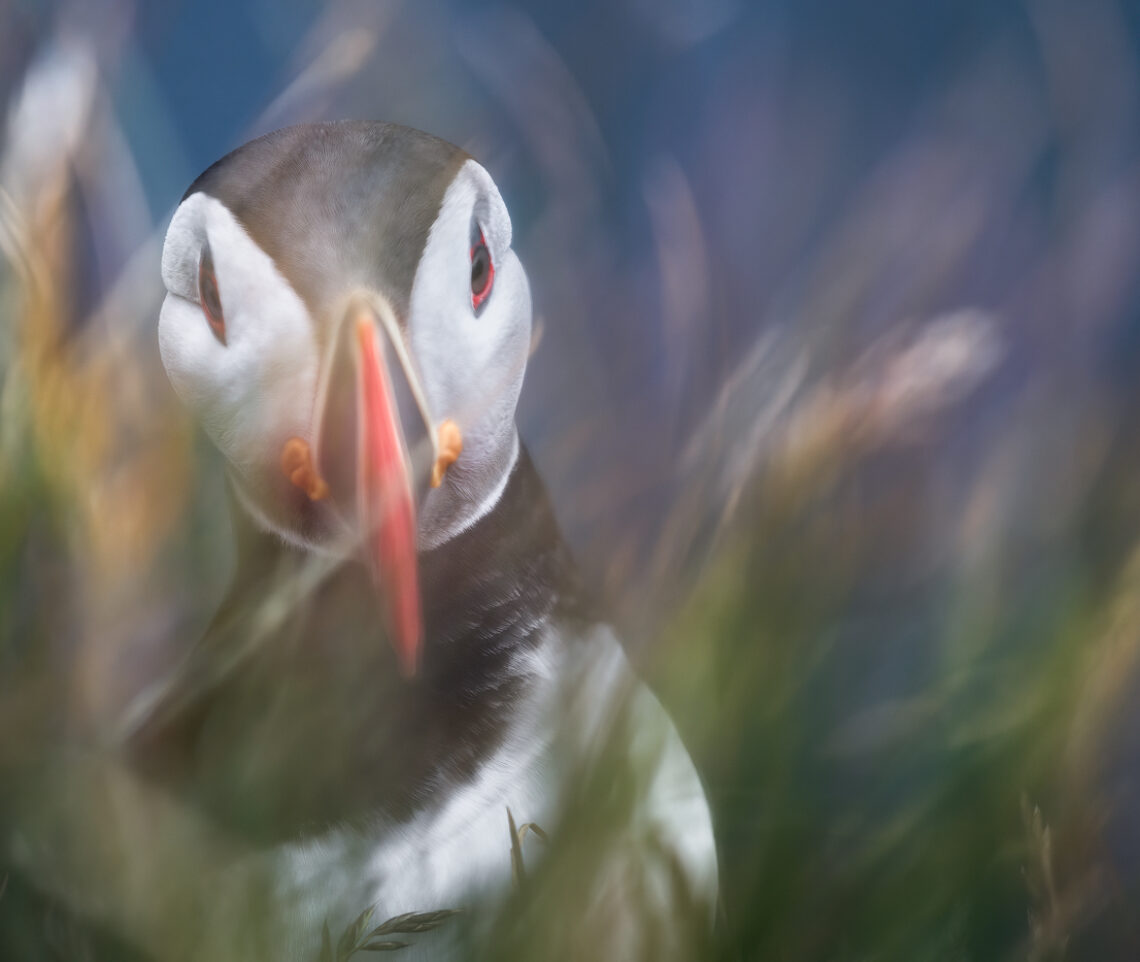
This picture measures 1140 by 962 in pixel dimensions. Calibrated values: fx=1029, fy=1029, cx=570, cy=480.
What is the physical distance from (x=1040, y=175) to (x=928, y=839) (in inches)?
13.1

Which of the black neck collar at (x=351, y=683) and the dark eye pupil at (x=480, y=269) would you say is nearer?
the black neck collar at (x=351, y=683)

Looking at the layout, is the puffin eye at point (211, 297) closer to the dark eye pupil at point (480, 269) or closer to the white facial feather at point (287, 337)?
the white facial feather at point (287, 337)

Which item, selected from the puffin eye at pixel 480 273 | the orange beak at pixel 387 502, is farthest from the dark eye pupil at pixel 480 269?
the orange beak at pixel 387 502

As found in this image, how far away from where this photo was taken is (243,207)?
526 millimetres

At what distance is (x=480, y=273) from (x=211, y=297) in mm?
141

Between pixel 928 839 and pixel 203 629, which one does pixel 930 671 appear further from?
pixel 203 629

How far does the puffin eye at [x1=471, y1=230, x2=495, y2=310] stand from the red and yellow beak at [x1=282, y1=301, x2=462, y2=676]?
0.07 meters

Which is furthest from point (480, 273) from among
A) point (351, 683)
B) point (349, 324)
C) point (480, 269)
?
point (351, 683)

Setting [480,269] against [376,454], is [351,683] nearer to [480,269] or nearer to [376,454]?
[376,454]

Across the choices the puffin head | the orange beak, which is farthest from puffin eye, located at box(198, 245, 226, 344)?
the orange beak

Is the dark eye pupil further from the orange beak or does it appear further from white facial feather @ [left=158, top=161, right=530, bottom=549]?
the orange beak

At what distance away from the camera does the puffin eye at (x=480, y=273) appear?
0.55 metres

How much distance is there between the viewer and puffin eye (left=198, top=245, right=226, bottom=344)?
0.53 meters

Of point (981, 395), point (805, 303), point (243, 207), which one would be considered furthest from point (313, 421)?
point (981, 395)
